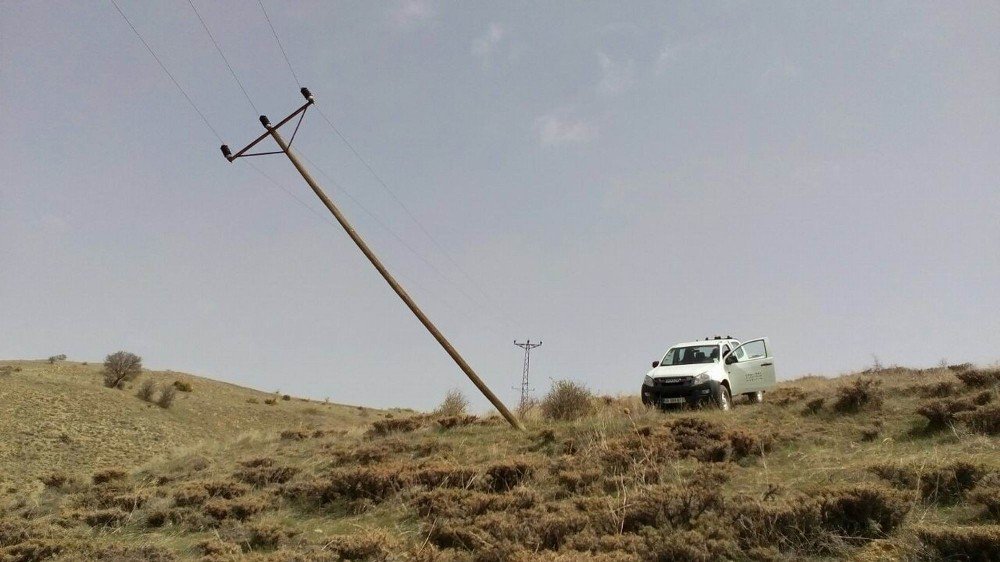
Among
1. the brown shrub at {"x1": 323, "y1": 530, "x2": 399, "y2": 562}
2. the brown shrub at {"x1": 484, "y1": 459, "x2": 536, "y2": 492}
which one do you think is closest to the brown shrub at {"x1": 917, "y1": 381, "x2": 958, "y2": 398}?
the brown shrub at {"x1": 484, "y1": 459, "x2": 536, "y2": 492}

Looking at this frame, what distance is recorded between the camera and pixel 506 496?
10477 millimetres

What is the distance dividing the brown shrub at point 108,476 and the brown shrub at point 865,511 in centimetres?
1831

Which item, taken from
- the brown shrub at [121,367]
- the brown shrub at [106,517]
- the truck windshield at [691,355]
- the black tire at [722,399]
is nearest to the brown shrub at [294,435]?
the brown shrub at [106,517]

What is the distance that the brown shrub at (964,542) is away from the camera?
618 cm

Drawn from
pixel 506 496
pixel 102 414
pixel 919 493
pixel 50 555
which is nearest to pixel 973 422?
pixel 919 493

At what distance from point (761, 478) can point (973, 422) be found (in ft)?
16.2

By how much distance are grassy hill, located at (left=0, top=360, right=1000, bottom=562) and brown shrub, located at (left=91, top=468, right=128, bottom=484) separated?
0.14 ft

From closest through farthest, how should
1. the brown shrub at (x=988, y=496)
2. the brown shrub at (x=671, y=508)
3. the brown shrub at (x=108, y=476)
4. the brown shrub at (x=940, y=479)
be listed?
the brown shrub at (x=988, y=496) → the brown shrub at (x=940, y=479) → the brown shrub at (x=671, y=508) → the brown shrub at (x=108, y=476)

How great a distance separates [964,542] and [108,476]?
20015 mm

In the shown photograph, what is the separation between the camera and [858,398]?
1425cm

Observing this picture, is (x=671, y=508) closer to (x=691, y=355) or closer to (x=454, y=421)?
(x=691, y=355)

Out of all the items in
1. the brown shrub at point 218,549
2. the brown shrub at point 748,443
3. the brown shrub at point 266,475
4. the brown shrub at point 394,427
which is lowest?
the brown shrub at point 218,549

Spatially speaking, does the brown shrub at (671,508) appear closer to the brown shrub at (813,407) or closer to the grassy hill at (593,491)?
the grassy hill at (593,491)

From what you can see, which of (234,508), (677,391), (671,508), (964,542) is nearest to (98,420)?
(234,508)
